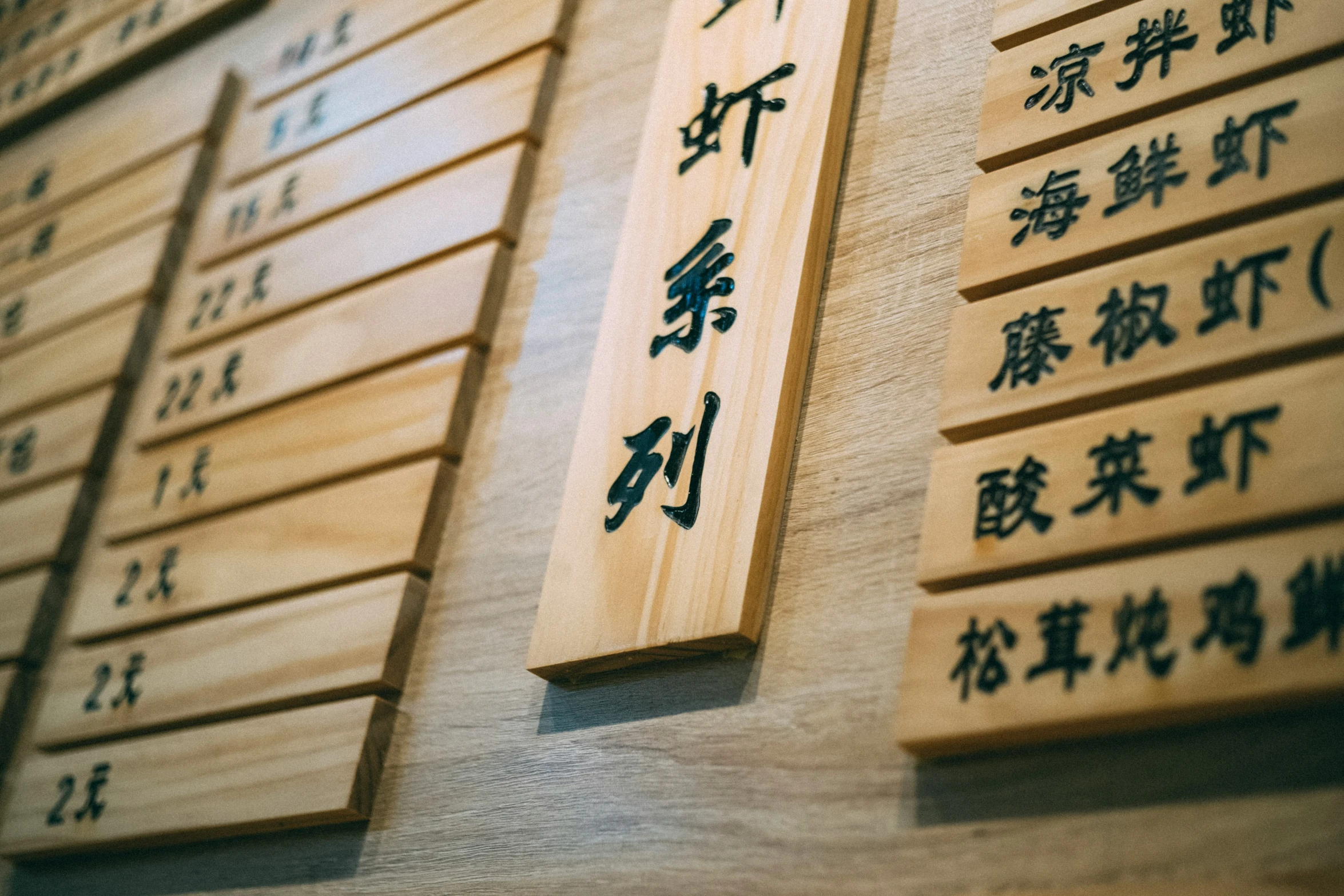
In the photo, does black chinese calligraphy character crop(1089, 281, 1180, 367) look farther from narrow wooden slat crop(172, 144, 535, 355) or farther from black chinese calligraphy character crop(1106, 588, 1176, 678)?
narrow wooden slat crop(172, 144, 535, 355)

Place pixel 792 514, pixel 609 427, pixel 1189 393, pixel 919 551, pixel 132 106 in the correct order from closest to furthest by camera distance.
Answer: pixel 1189 393 < pixel 919 551 < pixel 792 514 < pixel 609 427 < pixel 132 106

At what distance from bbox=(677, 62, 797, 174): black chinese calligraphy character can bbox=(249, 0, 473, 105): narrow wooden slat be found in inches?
24.6

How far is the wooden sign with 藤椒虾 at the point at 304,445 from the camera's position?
162cm

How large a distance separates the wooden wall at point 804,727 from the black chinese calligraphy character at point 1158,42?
197 mm

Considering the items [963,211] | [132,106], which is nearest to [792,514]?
[963,211]

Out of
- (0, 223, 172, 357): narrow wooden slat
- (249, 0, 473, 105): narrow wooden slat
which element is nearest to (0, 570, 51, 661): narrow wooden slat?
(0, 223, 172, 357): narrow wooden slat

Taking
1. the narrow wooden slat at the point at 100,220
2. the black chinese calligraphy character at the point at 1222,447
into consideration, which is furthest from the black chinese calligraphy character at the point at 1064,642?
the narrow wooden slat at the point at 100,220

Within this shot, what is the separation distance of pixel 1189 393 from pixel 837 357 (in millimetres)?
400

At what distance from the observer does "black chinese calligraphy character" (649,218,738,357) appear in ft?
4.57

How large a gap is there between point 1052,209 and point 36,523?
1.65 m

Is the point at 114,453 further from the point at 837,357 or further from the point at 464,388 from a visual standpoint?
the point at 837,357

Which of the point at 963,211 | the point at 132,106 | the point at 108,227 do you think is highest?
the point at 132,106

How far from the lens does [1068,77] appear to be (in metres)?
1.28

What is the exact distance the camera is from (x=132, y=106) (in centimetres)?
255
